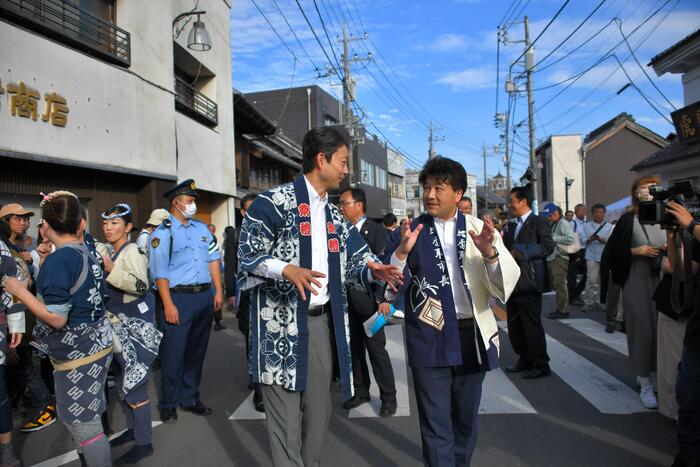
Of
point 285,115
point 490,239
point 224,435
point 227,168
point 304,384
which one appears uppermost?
point 285,115

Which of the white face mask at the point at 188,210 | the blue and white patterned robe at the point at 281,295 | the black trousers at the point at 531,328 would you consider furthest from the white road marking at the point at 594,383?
the white face mask at the point at 188,210

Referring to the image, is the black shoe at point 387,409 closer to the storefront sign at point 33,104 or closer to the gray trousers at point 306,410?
the gray trousers at point 306,410

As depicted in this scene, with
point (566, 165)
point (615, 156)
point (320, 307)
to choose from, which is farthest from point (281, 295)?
point (566, 165)

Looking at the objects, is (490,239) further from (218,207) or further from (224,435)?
(218,207)

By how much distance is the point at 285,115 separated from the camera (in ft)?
119

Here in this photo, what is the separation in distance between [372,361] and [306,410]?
2.01m

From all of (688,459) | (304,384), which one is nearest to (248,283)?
(304,384)

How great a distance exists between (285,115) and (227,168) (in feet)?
74.5

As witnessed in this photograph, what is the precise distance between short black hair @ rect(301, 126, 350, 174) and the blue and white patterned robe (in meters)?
0.12

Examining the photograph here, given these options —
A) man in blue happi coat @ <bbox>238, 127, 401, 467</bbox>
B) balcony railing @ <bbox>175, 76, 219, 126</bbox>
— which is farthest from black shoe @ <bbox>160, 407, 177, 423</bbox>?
balcony railing @ <bbox>175, 76, 219, 126</bbox>

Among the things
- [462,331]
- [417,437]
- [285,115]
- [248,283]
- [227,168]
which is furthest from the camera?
[285,115]

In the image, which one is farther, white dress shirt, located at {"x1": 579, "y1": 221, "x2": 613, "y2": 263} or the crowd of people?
white dress shirt, located at {"x1": 579, "y1": 221, "x2": 613, "y2": 263}

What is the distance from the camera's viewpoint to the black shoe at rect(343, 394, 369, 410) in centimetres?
454

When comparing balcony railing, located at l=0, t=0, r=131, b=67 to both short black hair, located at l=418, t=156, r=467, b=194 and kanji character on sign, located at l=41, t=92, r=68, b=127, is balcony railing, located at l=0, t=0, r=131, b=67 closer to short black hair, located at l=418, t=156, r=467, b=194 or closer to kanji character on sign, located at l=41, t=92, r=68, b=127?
kanji character on sign, located at l=41, t=92, r=68, b=127
